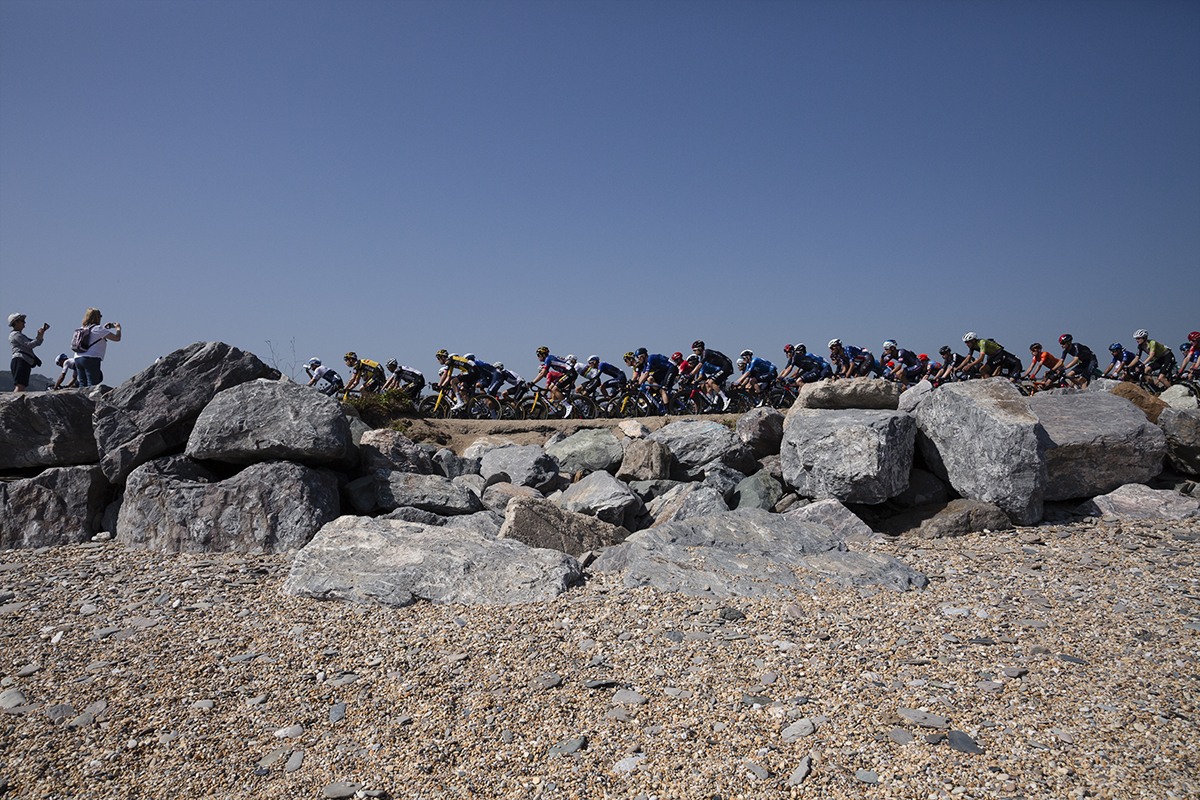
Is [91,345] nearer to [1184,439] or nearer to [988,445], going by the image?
[988,445]

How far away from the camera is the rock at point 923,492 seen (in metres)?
8.30

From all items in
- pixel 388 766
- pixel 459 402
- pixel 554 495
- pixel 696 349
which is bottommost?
pixel 388 766

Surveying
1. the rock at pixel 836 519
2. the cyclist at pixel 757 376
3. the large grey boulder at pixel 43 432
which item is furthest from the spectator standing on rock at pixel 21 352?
the cyclist at pixel 757 376

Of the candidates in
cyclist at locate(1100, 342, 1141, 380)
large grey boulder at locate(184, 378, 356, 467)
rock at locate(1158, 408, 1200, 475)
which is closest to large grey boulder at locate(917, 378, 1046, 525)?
rock at locate(1158, 408, 1200, 475)

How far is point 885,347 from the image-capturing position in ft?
72.4

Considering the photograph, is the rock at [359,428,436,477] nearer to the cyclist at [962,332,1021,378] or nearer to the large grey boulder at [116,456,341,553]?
the large grey boulder at [116,456,341,553]

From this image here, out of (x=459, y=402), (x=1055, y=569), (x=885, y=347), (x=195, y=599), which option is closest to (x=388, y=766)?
(x=195, y=599)

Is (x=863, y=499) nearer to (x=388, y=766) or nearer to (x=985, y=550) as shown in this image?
(x=985, y=550)

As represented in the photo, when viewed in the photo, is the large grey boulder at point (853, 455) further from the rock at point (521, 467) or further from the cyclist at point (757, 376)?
the cyclist at point (757, 376)

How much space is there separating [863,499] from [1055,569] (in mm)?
2174

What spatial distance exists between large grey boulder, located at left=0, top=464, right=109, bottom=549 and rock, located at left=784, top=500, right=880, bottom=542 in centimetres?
818

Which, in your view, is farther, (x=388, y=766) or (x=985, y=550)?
(x=985, y=550)

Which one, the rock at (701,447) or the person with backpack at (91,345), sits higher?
the person with backpack at (91,345)

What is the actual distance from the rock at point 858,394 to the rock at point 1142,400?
10.6 feet
